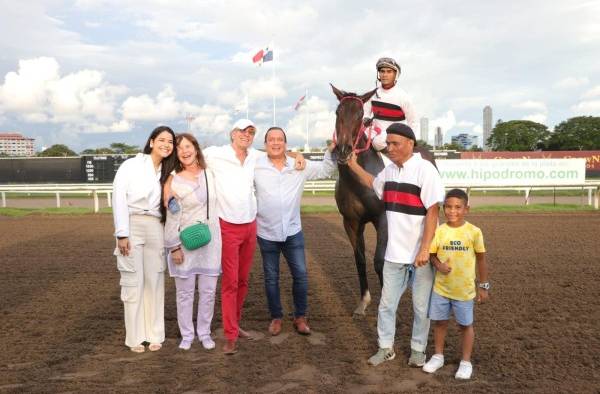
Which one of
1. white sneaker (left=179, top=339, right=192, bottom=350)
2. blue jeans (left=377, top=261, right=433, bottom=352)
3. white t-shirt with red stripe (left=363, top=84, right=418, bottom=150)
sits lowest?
white sneaker (left=179, top=339, right=192, bottom=350)

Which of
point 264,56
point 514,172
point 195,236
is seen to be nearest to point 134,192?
point 195,236

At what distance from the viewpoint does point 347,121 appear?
441cm

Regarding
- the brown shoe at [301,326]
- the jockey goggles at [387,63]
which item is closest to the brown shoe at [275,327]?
the brown shoe at [301,326]

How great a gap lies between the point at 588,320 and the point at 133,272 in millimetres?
4501

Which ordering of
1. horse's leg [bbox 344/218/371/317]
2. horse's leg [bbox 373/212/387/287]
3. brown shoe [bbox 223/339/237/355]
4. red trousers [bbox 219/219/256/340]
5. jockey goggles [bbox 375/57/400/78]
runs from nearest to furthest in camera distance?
brown shoe [bbox 223/339/237/355]
red trousers [bbox 219/219/256/340]
horse's leg [bbox 373/212/387/287]
jockey goggles [bbox 375/57/400/78]
horse's leg [bbox 344/218/371/317]

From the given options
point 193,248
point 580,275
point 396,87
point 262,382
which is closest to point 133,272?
point 193,248

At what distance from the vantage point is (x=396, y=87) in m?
5.16

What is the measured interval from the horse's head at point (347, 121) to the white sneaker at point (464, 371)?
1920 millimetres

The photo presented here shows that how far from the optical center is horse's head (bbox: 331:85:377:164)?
4.28 meters

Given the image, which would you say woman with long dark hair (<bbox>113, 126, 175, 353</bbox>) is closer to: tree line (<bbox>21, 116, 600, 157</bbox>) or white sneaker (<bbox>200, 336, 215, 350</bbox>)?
white sneaker (<bbox>200, 336, 215, 350</bbox>)

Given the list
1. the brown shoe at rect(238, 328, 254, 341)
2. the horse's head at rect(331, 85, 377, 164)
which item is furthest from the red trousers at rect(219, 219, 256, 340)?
the horse's head at rect(331, 85, 377, 164)

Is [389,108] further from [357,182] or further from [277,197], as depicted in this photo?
[277,197]

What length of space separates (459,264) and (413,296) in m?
0.47

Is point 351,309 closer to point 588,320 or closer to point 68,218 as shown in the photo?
point 588,320
